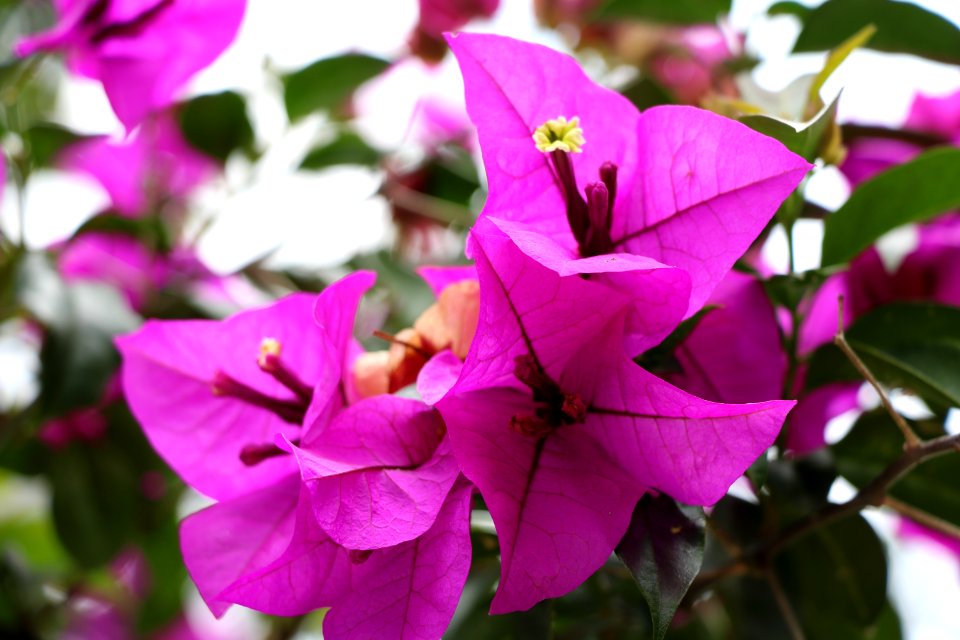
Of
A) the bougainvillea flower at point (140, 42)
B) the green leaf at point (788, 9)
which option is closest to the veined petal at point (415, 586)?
the bougainvillea flower at point (140, 42)

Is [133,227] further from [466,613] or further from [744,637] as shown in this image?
[744,637]

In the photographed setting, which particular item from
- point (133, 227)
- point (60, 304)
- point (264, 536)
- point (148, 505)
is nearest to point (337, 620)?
point (264, 536)

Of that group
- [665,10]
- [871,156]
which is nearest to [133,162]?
[665,10]

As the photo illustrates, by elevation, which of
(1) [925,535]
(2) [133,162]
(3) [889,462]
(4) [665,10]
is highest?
(4) [665,10]

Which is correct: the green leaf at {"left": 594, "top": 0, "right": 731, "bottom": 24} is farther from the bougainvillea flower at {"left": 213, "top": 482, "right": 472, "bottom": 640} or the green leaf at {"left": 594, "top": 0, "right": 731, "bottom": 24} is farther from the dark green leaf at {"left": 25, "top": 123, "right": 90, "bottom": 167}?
the bougainvillea flower at {"left": 213, "top": 482, "right": 472, "bottom": 640}

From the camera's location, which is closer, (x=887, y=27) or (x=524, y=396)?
(x=524, y=396)

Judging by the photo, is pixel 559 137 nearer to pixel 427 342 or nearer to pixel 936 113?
pixel 427 342
